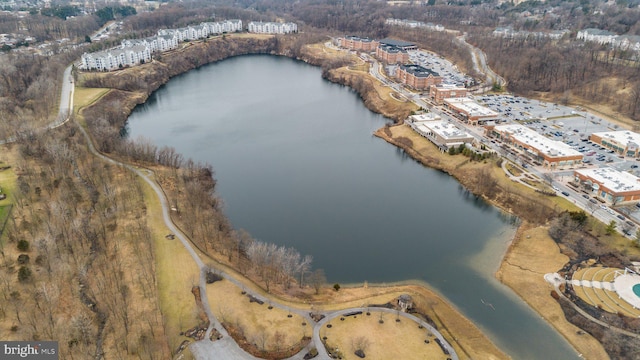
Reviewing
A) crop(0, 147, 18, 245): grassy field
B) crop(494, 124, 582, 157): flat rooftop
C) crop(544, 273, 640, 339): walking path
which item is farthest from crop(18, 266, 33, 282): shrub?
crop(494, 124, 582, 157): flat rooftop

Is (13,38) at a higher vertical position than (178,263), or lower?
higher

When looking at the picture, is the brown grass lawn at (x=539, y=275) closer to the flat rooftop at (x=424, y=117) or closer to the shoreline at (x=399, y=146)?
the shoreline at (x=399, y=146)

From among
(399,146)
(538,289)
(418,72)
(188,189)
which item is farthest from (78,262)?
(418,72)

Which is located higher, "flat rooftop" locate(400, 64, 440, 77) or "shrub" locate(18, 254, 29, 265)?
"flat rooftop" locate(400, 64, 440, 77)

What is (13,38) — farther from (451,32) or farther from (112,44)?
(451,32)

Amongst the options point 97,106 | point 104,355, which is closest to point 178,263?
point 104,355

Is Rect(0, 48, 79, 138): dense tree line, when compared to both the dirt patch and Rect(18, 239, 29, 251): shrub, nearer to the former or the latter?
Rect(18, 239, 29, 251): shrub

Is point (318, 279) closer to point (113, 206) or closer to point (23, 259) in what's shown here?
point (113, 206)
